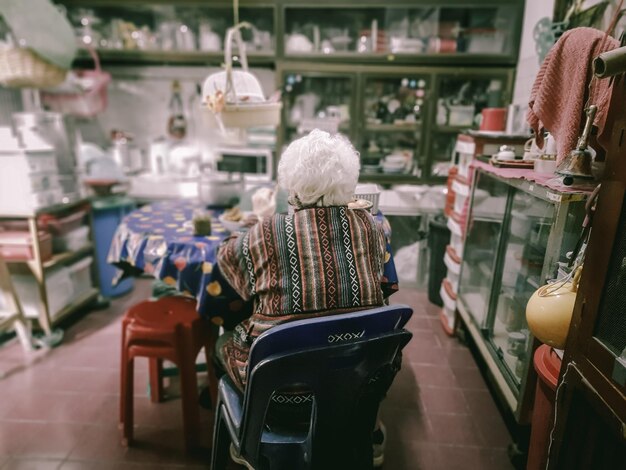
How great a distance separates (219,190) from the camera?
256 centimetres

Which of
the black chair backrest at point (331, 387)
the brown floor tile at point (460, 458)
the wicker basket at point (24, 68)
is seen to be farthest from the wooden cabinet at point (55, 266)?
the brown floor tile at point (460, 458)

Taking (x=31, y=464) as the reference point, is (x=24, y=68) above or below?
above

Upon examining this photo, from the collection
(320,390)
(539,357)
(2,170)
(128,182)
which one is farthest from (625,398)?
(128,182)

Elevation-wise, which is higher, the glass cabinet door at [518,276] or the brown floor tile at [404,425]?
the glass cabinet door at [518,276]

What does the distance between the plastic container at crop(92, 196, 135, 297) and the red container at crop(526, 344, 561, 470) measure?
10.3 feet

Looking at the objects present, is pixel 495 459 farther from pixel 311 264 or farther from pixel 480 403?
pixel 311 264

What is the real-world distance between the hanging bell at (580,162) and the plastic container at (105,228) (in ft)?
10.8

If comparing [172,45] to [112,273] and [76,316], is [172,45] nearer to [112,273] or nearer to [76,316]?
[112,273]

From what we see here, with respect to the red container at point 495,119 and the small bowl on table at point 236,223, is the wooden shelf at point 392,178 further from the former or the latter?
the small bowl on table at point 236,223

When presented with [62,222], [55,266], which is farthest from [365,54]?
[55,266]

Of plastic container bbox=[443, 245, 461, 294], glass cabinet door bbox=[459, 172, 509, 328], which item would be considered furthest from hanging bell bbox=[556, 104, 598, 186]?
plastic container bbox=[443, 245, 461, 294]

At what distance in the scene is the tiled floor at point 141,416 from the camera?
192 centimetres

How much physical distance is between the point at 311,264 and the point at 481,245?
2.03 m

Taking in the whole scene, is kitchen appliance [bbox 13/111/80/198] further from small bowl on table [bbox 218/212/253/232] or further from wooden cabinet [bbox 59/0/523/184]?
small bowl on table [bbox 218/212/253/232]
